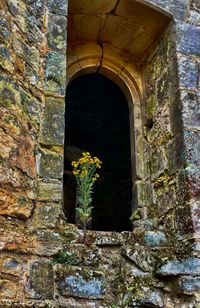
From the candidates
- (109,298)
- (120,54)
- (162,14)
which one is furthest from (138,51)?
(109,298)

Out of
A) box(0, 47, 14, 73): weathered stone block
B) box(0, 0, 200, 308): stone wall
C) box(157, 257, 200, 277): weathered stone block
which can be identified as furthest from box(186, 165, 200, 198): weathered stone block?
box(0, 47, 14, 73): weathered stone block

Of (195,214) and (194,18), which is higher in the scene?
(194,18)

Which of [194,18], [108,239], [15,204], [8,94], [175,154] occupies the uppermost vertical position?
[194,18]

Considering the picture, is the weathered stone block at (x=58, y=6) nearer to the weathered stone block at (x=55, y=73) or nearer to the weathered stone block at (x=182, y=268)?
the weathered stone block at (x=55, y=73)

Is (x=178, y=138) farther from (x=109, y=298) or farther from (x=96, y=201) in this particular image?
(x=96, y=201)

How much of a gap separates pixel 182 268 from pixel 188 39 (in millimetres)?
2015

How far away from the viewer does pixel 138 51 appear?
165 inches

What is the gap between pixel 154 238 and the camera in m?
3.19

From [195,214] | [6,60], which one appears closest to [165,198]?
[195,214]

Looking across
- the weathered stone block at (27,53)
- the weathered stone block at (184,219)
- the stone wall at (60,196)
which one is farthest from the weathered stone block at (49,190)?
the weathered stone block at (184,219)

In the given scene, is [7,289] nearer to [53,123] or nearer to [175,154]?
[53,123]

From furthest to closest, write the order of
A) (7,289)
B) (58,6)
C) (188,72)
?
1. (188,72)
2. (58,6)
3. (7,289)

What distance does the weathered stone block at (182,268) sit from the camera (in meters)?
2.90

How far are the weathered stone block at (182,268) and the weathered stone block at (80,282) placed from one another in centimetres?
46
